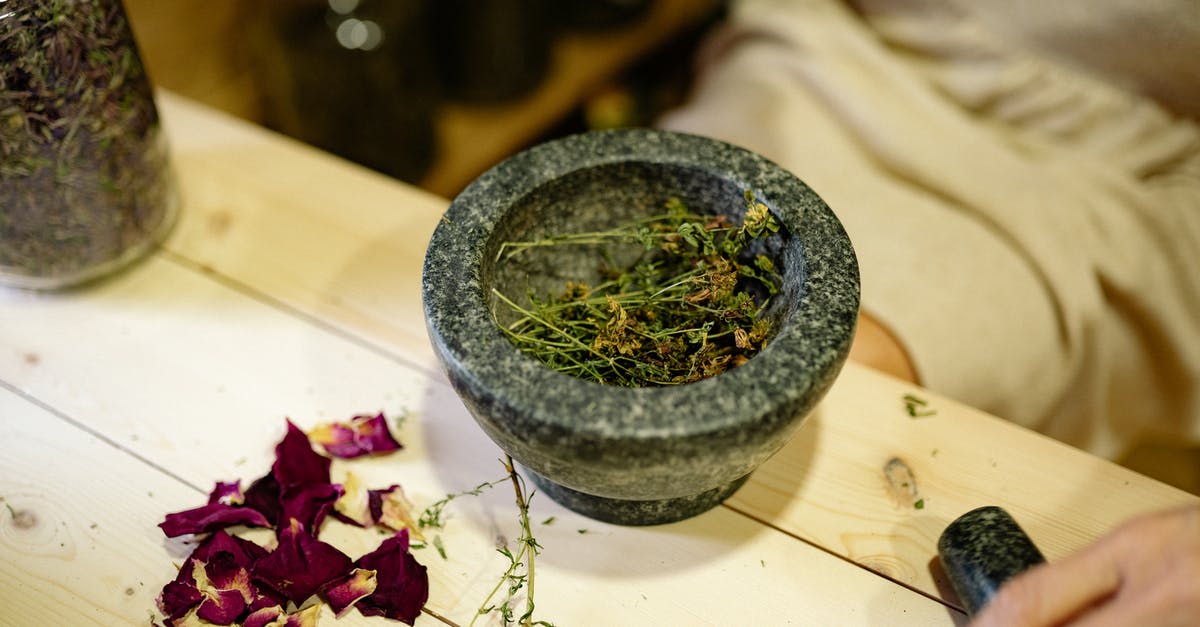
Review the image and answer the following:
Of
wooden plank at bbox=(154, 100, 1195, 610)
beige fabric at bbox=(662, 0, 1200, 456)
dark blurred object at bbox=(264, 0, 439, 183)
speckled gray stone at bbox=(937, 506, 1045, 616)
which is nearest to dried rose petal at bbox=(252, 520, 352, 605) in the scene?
wooden plank at bbox=(154, 100, 1195, 610)

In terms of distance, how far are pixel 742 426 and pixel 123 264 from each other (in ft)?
2.19

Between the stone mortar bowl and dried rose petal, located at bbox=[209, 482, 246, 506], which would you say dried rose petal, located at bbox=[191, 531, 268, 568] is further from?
the stone mortar bowl

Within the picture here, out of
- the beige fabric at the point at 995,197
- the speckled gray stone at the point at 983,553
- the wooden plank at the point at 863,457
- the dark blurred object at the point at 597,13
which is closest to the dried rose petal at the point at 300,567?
the wooden plank at the point at 863,457

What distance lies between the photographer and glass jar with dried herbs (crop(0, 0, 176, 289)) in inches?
28.3

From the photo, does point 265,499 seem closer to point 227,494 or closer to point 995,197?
point 227,494

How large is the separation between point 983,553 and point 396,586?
0.42 meters

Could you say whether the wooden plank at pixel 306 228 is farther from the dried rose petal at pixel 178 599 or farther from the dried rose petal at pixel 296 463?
the dried rose petal at pixel 178 599

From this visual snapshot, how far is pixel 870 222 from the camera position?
3.28ft

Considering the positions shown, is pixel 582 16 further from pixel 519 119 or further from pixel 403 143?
pixel 403 143

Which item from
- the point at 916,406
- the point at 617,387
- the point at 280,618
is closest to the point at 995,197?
the point at 916,406

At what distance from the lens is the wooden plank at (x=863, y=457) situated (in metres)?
0.68

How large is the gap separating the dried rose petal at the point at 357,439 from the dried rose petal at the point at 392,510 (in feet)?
0.13

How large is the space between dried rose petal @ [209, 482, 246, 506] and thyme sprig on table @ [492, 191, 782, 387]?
251mm

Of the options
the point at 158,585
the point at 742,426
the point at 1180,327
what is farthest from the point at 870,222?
the point at 158,585
